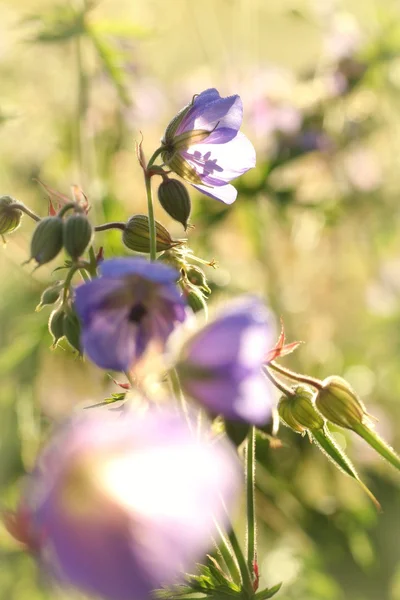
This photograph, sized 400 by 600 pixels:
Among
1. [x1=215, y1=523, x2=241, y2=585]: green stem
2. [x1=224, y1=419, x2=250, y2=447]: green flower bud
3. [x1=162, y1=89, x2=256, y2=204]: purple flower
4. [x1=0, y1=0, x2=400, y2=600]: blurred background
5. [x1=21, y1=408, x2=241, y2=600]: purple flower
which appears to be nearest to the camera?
[x1=21, y1=408, x2=241, y2=600]: purple flower

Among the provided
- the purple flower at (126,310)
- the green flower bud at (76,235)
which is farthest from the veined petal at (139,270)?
the green flower bud at (76,235)

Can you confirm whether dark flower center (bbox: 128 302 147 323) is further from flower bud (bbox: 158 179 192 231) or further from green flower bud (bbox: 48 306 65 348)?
flower bud (bbox: 158 179 192 231)

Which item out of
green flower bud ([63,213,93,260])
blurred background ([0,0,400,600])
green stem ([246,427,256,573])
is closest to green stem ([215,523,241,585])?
→ green stem ([246,427,256,573])

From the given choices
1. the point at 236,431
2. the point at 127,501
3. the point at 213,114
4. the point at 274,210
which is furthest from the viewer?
the point at 274,210

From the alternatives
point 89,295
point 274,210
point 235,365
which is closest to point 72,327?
point 89,295

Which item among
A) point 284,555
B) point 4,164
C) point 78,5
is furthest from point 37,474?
point 4,164

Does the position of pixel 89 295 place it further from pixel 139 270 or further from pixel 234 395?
pixel 234 395

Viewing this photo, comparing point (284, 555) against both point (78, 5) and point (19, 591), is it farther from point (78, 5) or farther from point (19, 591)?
point (78, 5)

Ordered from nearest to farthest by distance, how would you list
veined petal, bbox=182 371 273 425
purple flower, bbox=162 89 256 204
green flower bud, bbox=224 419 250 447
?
veined petal, bbox=182 371 273 425 < green flower bud, bbox=224 419 250 447 < purple flower, bbox=162 89 256 204
